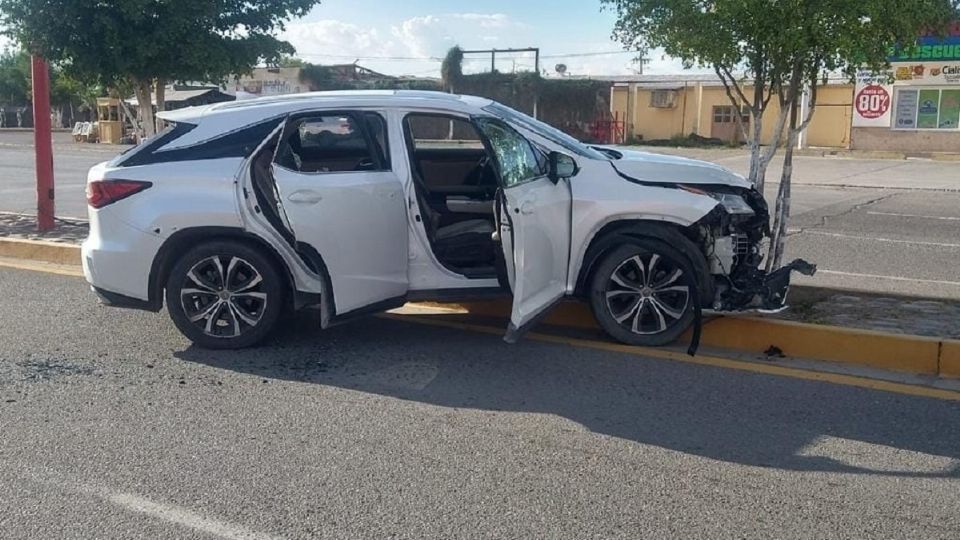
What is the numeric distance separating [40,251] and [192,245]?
4323mm

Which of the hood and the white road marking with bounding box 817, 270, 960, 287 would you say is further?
the white road marking with bounding box 817, 270, 960, 287

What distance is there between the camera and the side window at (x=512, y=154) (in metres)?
6.09

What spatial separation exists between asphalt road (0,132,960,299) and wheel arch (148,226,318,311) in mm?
4835

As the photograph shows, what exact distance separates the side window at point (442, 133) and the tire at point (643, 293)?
1256 mm

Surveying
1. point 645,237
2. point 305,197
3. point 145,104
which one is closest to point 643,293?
point 645,237

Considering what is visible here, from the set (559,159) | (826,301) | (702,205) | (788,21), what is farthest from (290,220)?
(826,301)

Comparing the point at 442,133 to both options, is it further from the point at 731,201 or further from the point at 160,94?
the point at 160,94

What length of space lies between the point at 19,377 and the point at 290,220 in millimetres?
1940

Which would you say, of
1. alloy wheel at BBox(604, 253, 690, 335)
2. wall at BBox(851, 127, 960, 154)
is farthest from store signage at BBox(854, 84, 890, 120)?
alloy wheel at BBox(604, 253, 690, 335)

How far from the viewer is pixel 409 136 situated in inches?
266

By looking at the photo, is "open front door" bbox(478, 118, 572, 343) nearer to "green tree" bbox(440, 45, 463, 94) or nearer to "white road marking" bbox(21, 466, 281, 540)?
"white road marking" bbox(21, 466, 281, 540)

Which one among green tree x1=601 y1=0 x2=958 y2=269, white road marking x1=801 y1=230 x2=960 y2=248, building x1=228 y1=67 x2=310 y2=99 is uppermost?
building x1=228 y1=67 x2=310 y2=99

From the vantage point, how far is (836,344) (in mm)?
6273

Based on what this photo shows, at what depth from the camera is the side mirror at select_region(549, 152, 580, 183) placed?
624 centimetres
